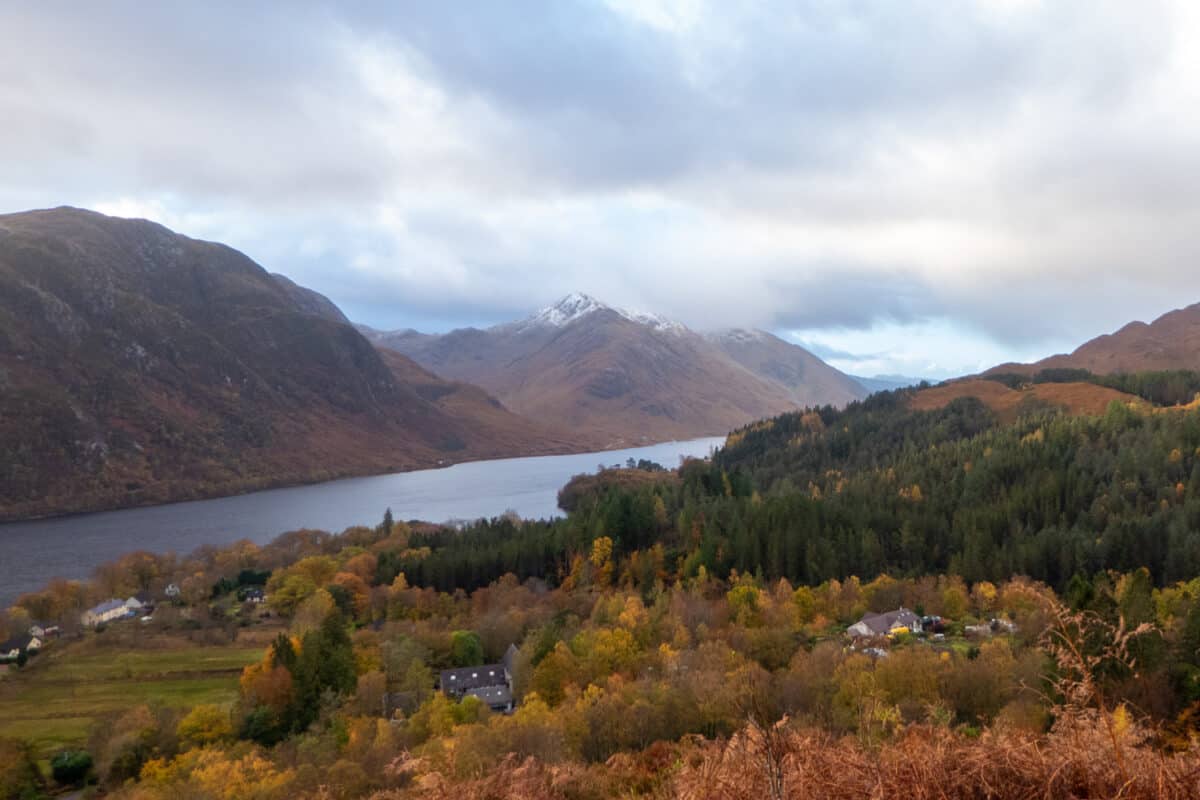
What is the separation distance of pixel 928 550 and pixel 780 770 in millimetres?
50679

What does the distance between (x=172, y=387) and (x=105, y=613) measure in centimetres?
9903

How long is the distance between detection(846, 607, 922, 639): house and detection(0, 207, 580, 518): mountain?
299ft

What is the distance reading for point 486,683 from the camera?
1155 inches

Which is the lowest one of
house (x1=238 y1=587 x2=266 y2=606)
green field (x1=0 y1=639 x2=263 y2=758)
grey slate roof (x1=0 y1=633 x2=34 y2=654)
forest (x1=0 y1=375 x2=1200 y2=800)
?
green field (x1=0 y1=639 x2=263 y2=758)

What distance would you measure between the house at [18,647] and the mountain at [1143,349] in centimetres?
14236

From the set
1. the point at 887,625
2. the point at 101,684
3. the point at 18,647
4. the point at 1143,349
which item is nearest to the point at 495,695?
the point at 887,625

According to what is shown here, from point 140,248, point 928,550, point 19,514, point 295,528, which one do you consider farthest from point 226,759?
point 140,248

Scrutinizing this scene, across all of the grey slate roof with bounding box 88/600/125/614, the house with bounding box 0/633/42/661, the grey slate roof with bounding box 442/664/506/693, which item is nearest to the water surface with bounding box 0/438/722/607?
the grey slate roof with bounding box 88/600/125/614

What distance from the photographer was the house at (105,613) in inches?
1688

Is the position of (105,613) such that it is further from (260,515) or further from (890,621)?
(890,621)

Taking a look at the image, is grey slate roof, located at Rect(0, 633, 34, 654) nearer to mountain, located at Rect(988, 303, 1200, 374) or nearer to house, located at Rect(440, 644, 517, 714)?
house, located at Rect(440, 644, 517, 714)

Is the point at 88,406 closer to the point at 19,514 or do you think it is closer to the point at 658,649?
the point at 19,514

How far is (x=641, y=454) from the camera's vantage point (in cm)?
16912

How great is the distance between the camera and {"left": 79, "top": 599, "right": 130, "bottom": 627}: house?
4288 centimetres
